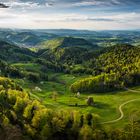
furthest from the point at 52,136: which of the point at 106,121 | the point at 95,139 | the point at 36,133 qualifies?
the point at 106,121

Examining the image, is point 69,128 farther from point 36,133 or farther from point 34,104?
point 34,104

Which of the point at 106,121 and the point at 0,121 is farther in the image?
the point at 106,121

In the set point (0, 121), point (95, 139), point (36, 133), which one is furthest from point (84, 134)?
point (0, 121)

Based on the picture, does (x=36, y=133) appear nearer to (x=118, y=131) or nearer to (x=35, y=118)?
(x=35, y=118)

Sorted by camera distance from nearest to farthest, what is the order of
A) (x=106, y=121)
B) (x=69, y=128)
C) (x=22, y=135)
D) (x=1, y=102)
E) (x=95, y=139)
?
(x=22, y=135), (x=95, y=139), (x=69, y=128), (x=1, y=102), (x=106, y=121)

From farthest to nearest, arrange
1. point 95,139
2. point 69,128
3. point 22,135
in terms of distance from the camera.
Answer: point 69,128, point 95,139, point 22,135

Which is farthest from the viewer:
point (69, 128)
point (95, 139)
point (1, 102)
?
point (1, 102)

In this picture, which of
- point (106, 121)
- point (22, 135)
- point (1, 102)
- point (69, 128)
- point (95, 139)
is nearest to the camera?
point (22, 135)

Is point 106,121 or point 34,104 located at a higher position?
point 34,104

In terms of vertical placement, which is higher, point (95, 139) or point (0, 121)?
point (0, 121)
